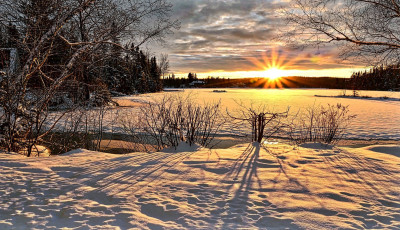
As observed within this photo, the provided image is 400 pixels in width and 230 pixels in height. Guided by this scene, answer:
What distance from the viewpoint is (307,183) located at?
3.90 metres

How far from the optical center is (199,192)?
11.6 ft

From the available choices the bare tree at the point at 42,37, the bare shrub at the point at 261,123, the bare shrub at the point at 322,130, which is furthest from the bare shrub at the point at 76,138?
the bare shrub at the point at 322,130

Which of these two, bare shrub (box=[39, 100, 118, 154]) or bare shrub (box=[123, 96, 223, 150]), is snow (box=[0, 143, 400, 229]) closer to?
bare shrub (box=[123, 96, 223, 150])

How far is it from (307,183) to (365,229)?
3.93 feet

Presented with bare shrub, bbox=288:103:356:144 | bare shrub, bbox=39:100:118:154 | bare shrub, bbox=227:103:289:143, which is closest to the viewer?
bare shrub, bbox=39:100:118:154

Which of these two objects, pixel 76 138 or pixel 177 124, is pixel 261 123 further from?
pixel 76 138

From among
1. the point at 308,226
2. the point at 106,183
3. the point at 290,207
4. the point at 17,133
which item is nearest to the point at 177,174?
the point at 106,183

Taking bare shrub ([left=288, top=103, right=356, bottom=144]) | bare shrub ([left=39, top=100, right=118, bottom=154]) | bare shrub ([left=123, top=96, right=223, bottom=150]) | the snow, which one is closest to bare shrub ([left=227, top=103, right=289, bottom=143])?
bare shrub ([left=288, top=103, right=356, bottom=144])

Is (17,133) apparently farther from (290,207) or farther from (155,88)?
(155,88)

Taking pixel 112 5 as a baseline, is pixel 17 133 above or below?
below

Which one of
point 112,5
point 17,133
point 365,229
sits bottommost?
point 365,229

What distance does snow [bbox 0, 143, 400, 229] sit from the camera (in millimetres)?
2807

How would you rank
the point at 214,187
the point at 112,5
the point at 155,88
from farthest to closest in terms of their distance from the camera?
the point at 155,88
the point at 112,5
the point at 214,187

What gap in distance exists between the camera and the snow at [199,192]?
281cm
